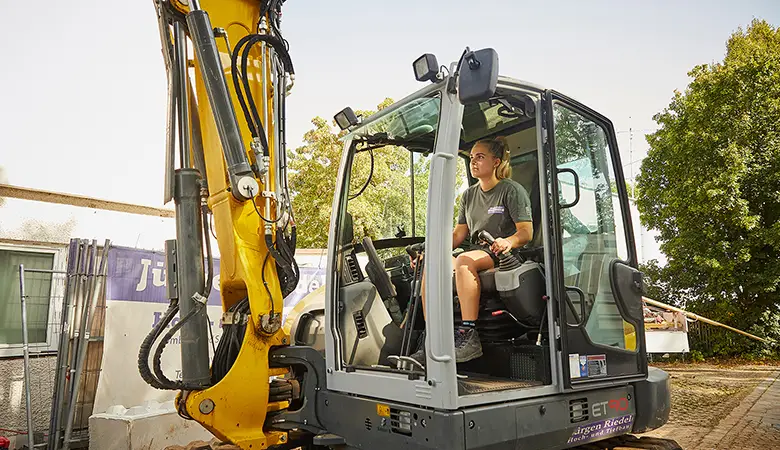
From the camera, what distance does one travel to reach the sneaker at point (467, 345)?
10.8ft

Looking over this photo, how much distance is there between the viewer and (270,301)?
376cm

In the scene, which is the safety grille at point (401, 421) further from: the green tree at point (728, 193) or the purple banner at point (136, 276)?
the green tree at point (728, 193)

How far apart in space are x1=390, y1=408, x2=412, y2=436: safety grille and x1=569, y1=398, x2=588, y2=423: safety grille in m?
0.94

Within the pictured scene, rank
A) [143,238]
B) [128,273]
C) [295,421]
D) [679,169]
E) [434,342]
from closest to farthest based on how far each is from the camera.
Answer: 1. [434,342]
2. [295,421]
3. [128,273]
4. [143,238]
5. [679,169]

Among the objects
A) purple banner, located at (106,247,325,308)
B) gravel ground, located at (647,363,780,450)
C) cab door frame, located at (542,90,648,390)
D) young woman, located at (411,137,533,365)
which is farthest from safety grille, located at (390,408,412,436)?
gravel ground, located at (647,363,780,450)

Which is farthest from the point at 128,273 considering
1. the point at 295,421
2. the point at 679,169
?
the point at 679,169

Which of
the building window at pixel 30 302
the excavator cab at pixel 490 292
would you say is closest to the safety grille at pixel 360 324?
the excavator cab at pixel 490 292

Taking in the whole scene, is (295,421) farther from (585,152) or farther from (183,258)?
(585,152)

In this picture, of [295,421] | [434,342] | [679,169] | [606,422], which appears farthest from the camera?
[679,169]

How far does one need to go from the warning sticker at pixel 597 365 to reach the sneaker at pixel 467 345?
0.62m

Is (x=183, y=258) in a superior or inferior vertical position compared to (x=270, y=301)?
superior

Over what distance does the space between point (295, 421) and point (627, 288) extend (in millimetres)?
2205

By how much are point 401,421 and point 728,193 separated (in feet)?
51.6

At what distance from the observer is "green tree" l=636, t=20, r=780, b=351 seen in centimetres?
1588
